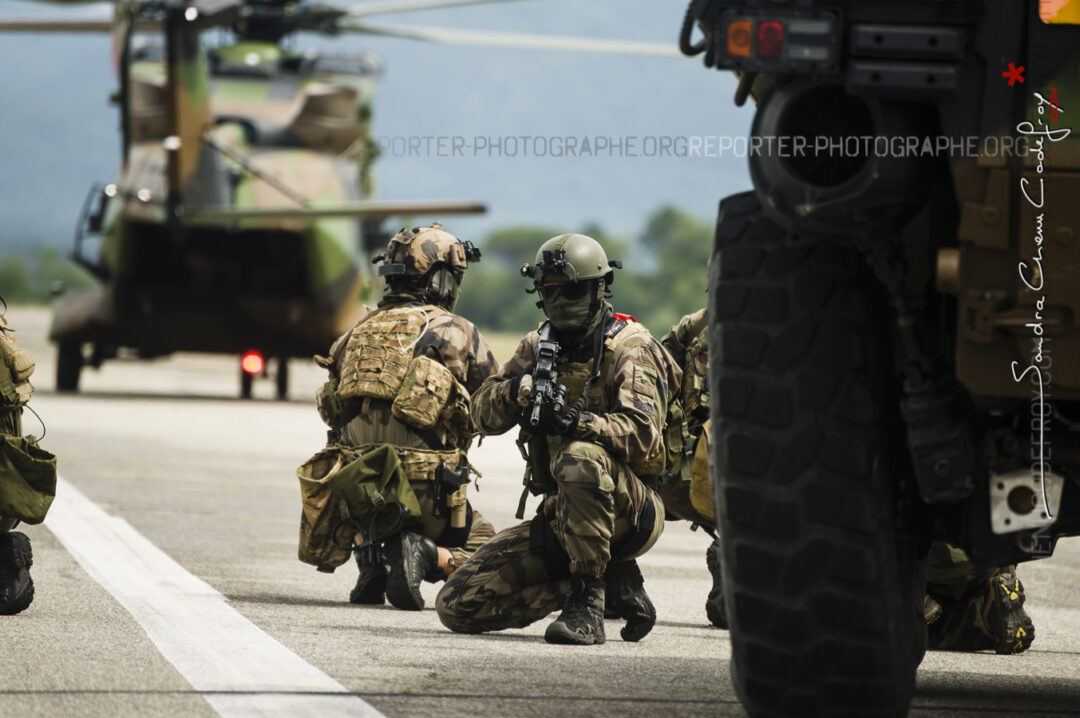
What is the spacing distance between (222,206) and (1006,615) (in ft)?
64.7

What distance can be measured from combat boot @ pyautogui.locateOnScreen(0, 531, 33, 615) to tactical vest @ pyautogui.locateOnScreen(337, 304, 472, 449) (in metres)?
1.81

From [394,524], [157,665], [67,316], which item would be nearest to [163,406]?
[67,316]

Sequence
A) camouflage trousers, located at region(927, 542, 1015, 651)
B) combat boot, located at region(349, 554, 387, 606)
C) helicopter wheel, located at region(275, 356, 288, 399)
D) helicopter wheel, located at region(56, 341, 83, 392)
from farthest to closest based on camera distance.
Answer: helicopter wheel, located at region(275, 356, 288, 399) → helicopter wheel, located at region(56, 341, 83, 392) → combat boot, located at region(349, 554, 387, 606) → camouflage trousers, located at region(927, 542, 1015, 651)

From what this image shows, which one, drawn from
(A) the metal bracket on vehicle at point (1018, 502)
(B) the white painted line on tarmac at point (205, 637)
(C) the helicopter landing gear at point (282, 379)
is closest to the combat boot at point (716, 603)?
(B) the white painted line on tarmac at point (205, 637)

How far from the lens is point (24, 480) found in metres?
7.07

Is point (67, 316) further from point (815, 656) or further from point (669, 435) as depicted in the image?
point (815, 656)

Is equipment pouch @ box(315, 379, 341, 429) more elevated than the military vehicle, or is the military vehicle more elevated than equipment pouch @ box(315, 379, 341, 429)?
the military vehicle

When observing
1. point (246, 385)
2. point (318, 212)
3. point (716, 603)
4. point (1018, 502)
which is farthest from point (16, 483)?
point (246, 385)

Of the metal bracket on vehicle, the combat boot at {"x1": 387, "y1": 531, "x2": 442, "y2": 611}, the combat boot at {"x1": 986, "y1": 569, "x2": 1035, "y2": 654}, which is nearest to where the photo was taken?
the metal bracket on vehicle

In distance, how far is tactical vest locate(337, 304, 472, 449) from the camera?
27.4ft

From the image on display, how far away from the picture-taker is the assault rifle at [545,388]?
7.12m

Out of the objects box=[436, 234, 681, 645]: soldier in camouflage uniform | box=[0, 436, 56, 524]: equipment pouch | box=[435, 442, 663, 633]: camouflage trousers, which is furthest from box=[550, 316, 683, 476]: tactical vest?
box=[0, 436, 56, 524]: equipment pouch

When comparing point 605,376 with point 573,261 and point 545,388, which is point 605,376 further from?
point 573,261

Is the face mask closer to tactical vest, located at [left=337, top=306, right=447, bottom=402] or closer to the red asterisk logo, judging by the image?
tactical vest, located at [left=337, top=306, right=447, bottom=402]
